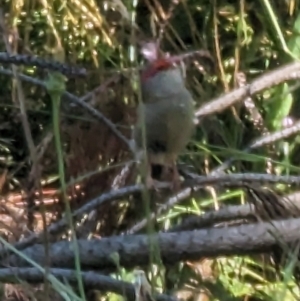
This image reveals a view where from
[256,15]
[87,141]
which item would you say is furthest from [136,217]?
[256,15]

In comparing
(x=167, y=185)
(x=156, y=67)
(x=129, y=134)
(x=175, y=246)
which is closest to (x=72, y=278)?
(x=175, y=246)

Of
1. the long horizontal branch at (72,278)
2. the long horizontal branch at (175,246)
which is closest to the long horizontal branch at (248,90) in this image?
the long horizontal branch at (175,246)

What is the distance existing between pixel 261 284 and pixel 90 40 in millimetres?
942

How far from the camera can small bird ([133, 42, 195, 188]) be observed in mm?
1658

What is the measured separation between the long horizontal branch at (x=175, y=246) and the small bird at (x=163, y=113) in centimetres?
17

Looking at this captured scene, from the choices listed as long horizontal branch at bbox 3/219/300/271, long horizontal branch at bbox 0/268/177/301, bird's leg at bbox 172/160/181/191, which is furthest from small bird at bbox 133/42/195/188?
long horizontal branch at bbox 0/268/177/301

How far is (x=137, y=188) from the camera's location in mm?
1640

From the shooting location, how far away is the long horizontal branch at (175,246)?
5.00 feet

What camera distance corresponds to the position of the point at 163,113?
168cm

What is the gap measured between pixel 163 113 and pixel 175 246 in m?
0.30

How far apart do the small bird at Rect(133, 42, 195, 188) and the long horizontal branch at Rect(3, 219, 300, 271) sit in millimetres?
171

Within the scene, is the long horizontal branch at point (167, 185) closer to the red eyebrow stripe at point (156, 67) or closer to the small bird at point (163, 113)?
the small bird at point (163, 113)

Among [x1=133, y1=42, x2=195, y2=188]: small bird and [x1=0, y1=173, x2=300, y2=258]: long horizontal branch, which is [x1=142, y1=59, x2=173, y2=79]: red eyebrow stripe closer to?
[x1=133, y1=42, x2=195, y2=188]: small bird

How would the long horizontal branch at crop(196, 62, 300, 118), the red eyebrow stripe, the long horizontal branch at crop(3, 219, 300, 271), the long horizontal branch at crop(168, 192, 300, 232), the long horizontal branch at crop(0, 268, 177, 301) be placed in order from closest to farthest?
the long horizontal branch at crop(0, 268, 177, 301)
the long horizontal branch at crop(3, 219, 300, 271)
the red eyebrow stripe
the long horizontal branch at crop(168, 192, 300, 232)
the long horizontal branch at crop(196, 62, 300, 118)
